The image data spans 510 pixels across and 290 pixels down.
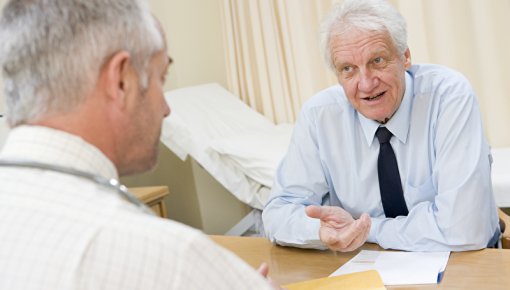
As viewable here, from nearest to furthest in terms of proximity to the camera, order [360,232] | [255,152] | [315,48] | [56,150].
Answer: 1. [56,150]
2. [360,232]
3. [255,152]
4. [315,48]

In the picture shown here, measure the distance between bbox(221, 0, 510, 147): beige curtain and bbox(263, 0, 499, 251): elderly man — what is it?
4.98 ft

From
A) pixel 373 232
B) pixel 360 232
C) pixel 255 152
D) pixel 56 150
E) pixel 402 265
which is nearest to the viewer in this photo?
pixel 56 150

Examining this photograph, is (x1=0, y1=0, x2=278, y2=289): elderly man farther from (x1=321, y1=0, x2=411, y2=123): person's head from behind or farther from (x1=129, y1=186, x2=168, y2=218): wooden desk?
(x1=129, y1=186, x2=168, y2=218): wooden desk

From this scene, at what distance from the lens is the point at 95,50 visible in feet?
2.58

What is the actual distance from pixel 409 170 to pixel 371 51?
0.35m

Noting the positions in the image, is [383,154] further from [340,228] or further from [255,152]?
[255,152]

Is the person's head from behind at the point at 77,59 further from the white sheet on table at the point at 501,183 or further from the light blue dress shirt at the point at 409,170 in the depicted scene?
the white sheet on table at the point at 501,183

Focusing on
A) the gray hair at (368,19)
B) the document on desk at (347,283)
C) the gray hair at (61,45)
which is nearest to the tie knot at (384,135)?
the gray hair at (368,19)

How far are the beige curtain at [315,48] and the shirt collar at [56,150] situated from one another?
9.42 feet

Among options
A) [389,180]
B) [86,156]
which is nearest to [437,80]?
[389,180]

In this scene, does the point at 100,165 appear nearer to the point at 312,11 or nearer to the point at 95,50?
the point at 95,50

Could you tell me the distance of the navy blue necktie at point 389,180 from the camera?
1.84 m

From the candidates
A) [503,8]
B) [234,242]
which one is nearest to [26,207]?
[234,242]

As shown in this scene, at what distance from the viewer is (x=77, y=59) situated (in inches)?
31.1
